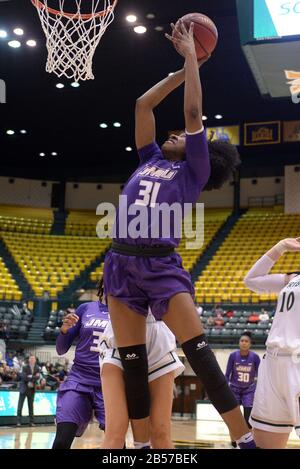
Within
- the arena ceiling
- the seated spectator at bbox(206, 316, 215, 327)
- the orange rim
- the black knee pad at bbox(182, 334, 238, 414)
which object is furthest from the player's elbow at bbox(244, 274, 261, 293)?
the seated spectator at bbox(206, 316, 215, 327)

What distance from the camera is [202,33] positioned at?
138 inches

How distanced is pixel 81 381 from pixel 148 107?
8.22 ft

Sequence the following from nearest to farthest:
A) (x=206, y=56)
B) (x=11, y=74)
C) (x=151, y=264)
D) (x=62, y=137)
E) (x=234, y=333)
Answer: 1. (x=151, y=264)
2. (x=206, y=56)
3. (x=234, y=333)
4. (x=11, y=74)
5. (x=62, y=137)

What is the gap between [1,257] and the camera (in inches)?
924

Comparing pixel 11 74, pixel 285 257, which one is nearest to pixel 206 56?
pixel 11 74

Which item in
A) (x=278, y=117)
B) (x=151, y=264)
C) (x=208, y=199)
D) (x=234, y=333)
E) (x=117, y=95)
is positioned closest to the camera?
(x=151, y=264)

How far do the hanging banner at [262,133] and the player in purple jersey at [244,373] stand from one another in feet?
47.3

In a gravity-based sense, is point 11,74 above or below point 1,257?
above

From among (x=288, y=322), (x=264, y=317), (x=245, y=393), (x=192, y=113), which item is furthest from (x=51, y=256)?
(x=192, y=113)

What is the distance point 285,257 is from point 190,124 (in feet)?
63.1

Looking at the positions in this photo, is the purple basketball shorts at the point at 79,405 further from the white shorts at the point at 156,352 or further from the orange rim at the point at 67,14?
the orange rim at the point at 67,14

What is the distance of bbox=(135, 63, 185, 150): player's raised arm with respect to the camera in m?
3.53

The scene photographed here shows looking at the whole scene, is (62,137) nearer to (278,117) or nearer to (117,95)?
(117,95)

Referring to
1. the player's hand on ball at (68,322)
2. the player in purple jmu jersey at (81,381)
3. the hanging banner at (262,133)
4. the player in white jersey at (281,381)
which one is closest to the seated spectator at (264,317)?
the hanging banner at (262,133)
